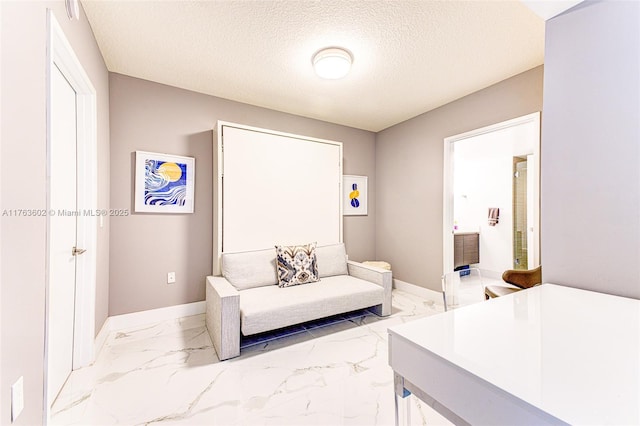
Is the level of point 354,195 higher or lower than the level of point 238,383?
higher

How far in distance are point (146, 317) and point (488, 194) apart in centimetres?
598

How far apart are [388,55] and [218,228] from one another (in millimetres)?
2388

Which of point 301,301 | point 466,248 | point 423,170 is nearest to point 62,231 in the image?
point 301,301

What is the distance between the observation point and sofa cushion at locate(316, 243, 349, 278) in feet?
10.8

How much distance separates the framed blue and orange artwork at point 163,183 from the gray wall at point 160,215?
74 mm

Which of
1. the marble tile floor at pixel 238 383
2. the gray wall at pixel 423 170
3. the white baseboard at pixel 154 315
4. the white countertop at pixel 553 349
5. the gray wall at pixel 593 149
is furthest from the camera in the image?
the gray wall at pixel 423 170

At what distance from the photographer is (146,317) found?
9.05ft

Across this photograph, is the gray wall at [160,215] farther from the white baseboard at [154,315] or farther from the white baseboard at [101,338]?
the white baseboard at [101,338]

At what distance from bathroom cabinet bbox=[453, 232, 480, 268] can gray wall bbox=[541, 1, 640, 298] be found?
3.86m

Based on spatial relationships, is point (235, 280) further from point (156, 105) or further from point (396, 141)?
point (396, 141)

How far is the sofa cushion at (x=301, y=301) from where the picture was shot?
224cm

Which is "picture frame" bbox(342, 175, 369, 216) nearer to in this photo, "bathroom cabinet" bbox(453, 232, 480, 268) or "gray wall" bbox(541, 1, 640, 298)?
"bathroom cabinet" bbox(453, 232, 480, 268)

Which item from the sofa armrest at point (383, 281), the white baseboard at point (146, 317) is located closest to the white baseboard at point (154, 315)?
the white baseboard at point (146, 317)

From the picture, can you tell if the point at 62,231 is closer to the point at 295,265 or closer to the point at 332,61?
the point at 295,265
